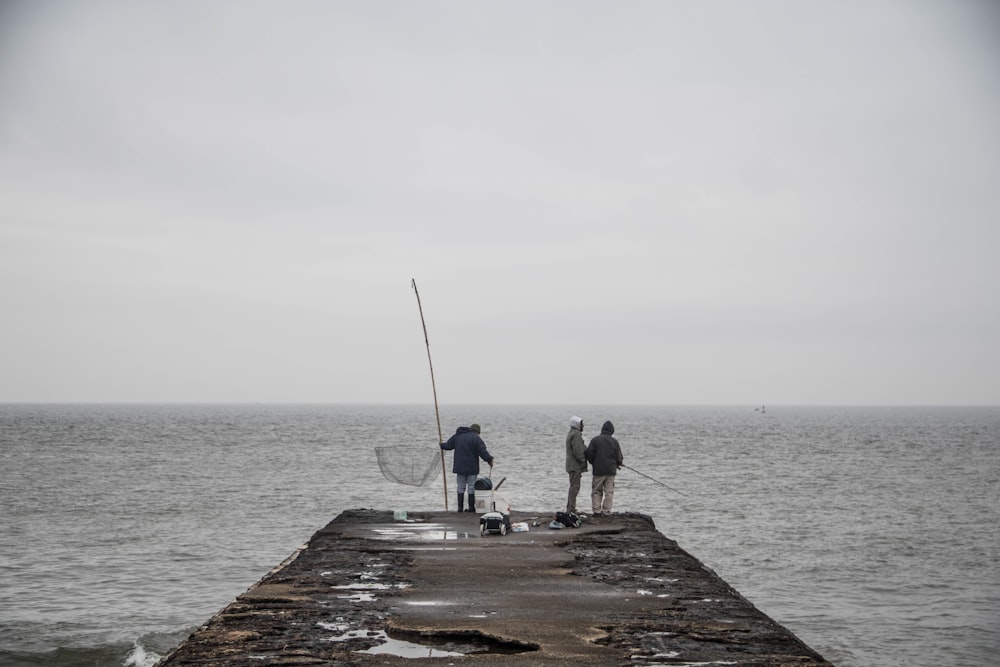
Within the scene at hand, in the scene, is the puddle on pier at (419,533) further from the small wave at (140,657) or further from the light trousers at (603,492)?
the small wave at (140,657)

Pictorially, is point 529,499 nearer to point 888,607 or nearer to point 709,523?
point 709,523

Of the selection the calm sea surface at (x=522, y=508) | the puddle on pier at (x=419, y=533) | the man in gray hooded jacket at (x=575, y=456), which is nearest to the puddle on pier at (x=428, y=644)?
the puddle on pier at (x=419, y=533)

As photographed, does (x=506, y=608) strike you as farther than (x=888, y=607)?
No

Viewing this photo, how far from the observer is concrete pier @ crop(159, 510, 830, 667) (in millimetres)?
7348

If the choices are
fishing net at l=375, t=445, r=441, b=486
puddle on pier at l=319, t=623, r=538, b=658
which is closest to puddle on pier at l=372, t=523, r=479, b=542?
fishing net at l=375, t=445, r=441, b=486

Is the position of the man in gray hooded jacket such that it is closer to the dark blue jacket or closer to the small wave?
the dark blue jacket

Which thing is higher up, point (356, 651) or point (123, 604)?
point (356, 651)

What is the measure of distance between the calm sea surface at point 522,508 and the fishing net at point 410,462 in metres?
3.66

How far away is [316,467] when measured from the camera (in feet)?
154

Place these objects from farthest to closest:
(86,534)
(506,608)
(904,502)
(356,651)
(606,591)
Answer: (904,502) < (86,534) < (606,591) < (506,608) < (356,651)

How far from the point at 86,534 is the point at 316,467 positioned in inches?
915

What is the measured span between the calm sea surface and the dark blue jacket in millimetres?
4882

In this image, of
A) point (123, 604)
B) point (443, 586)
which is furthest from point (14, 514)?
point (443, 586)

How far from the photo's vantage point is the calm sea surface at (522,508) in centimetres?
1477
